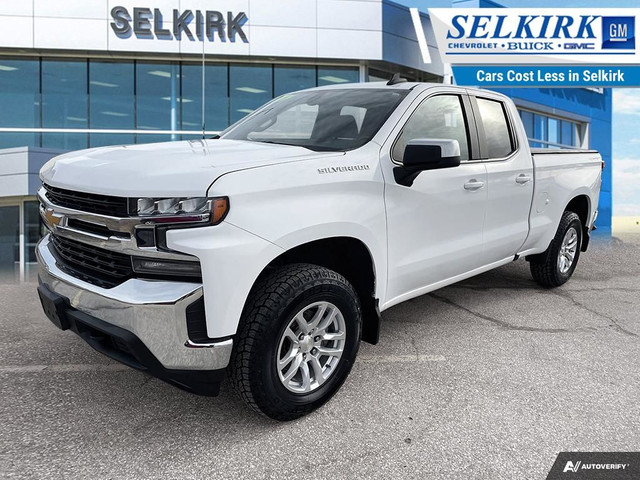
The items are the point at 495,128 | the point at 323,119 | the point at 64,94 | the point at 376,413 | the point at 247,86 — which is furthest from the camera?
the point at 247,86

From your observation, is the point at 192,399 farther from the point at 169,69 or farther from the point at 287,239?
the point at 169,69

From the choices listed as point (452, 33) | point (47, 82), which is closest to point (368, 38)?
point (452, 33)

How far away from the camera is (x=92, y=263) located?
Answer: 314 cm

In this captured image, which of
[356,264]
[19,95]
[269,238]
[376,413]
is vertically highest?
[19,95]

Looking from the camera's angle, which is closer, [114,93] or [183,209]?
[183,209]

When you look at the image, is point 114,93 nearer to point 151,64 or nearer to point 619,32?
point 151,64

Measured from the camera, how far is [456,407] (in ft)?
11.1

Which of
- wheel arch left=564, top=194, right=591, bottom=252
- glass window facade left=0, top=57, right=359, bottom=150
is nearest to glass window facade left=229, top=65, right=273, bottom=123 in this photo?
glass window facade left=0, top=57, right=359, bottom=150

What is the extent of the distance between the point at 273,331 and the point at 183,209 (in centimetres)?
76

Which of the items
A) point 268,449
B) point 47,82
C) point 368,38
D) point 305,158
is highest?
point 368,38

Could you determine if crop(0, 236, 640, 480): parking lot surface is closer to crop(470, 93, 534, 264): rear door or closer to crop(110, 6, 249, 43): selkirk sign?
crop(470, 93, 534, 264): rear door

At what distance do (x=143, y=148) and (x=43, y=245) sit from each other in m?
1.02

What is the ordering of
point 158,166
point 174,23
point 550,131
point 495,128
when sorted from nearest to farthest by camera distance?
point 158,166
point 495,128
point 174,23
point 550,131

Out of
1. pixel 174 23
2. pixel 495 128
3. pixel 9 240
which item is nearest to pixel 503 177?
pixel 495 128
